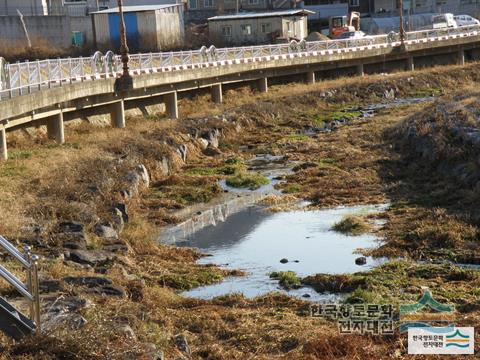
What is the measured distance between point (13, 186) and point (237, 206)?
5665 millimetres

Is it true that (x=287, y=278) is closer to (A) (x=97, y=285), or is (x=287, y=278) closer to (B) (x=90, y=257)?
(B) (x=90, y=257)

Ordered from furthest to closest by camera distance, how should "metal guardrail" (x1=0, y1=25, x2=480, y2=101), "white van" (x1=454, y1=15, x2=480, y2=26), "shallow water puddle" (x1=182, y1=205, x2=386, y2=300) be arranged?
"white van" (x1=454, y1=15, x2=480, y2=26) → "metal guardrail" (x1=0, y1=25, x2=480, y2=101) → "shallow water puddle" (x1=182, y1=205, x2=386, y2=300)

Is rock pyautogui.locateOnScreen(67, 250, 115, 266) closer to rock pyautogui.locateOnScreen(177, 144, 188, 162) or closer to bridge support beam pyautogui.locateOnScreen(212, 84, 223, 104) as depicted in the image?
rock pyautogui.locateOnScreen(177, 144, 188, 162)

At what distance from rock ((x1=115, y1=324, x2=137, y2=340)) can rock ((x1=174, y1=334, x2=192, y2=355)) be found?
0.68 meters

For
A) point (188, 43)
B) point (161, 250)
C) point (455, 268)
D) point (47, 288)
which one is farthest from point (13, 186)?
point (188, 43)

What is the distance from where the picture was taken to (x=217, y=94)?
42375mm

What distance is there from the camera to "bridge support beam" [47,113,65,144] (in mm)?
28906

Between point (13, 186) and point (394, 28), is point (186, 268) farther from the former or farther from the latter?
point (394, 28)

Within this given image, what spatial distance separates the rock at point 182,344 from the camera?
1127 centimetres

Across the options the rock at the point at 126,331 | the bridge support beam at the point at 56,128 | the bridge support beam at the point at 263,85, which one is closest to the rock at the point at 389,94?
the bridge support beam at the point at 263,85

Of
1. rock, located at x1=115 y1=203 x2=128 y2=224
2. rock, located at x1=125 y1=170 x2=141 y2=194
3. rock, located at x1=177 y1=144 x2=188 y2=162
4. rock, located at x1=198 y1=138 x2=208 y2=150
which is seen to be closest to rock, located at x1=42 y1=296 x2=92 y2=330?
rock, located at x1=115 y1=203 x2=128 y2=224

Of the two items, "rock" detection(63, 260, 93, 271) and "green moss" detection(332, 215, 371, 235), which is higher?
"rock" detection(63, 260, 93, 271)

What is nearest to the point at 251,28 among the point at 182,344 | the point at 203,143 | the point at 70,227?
the point at 203,143

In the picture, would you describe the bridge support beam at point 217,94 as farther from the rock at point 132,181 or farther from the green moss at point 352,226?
the green moss at point 352,226
